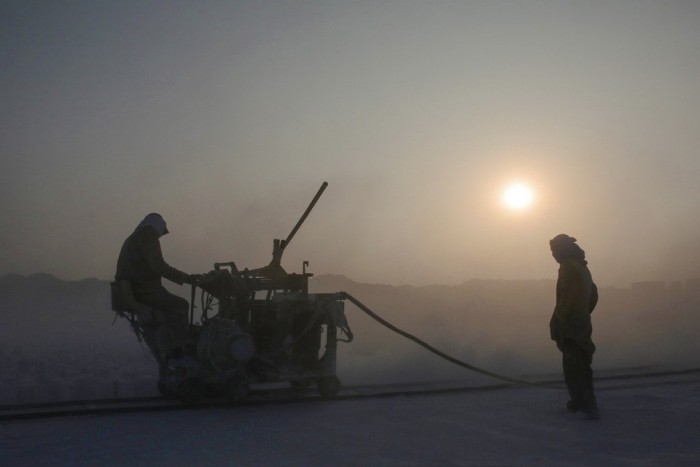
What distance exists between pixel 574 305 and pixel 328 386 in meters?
4.01

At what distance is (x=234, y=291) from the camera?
1123cm

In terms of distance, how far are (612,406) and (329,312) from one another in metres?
4.52

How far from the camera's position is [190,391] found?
34.0 feet

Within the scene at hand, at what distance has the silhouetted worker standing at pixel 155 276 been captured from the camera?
1040 cm

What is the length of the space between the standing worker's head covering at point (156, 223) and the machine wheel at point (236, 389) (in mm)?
2413

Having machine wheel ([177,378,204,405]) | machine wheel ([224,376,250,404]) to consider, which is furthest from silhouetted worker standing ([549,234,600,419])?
machine wheel ([177,378,204,405])

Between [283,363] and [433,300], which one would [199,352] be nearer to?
[283,363]

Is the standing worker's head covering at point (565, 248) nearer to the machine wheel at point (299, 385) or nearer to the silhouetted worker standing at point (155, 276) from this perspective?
the machine wheel at point (299, 385)

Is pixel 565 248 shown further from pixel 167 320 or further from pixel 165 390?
pixel 165 390

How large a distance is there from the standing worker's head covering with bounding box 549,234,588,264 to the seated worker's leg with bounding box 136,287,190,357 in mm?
5414

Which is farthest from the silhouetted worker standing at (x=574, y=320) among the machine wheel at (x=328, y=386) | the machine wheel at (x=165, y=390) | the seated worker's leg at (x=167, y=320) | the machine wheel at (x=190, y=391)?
the machine wheel at (x=165, y=390)

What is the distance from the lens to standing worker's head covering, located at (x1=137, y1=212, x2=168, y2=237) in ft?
34.4

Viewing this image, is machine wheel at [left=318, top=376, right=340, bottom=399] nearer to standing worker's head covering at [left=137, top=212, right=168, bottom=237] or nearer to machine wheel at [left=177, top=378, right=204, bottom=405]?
machine wheel at [left=177, top=378, right=204, bottom=405]

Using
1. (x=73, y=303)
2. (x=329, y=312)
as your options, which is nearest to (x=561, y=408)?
(x=329, y=312)
